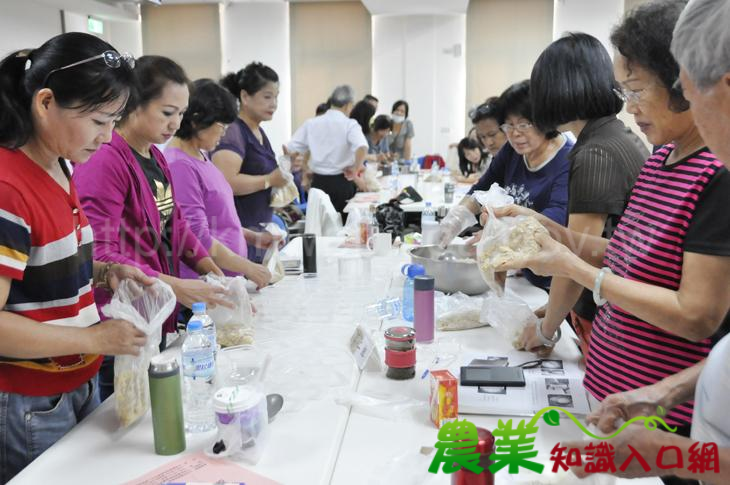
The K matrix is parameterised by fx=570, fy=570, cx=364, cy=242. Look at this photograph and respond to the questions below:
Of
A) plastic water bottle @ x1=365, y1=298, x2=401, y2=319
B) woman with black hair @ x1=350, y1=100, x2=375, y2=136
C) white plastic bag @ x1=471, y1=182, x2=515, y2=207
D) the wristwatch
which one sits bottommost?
plastic water bottle @ x1=365, y1=298, x2=401, y2=319

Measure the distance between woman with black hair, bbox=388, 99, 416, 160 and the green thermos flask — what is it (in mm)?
7298

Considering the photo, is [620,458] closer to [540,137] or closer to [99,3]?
[540,137]

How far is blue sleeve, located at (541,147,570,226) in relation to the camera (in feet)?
7.30

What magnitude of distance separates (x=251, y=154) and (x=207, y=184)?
828 mm

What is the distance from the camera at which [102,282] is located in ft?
5.21

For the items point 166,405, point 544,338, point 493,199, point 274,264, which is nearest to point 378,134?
point 274,264

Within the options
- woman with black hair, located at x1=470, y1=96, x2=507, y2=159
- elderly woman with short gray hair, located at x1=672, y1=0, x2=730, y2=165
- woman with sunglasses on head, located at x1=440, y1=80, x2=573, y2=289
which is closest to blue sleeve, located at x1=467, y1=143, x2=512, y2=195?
woman with sunglasses on head, located at x1=440, y1=80, x2=573, y2=289

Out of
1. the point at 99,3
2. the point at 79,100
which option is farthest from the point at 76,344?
the point at 99,3

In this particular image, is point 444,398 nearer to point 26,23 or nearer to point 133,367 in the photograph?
point 133,367

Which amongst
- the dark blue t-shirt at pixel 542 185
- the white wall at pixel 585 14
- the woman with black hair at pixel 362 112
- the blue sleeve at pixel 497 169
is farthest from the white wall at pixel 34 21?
the white wall at pixel 585 14

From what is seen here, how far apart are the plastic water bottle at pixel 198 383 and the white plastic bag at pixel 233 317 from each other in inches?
Result: 14.4

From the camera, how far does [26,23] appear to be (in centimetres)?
652

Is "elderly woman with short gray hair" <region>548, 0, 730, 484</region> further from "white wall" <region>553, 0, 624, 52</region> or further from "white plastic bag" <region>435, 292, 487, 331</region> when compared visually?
"white wall" <region>553, 0, 624, 52</region>

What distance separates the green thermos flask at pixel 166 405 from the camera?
3.75ft
